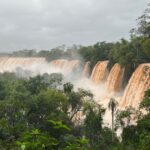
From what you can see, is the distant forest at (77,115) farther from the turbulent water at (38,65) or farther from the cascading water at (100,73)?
the turbulent water at (38,65)

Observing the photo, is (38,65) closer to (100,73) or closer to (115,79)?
(100,73)

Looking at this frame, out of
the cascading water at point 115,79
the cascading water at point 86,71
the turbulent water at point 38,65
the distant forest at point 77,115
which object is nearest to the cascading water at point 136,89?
the distant forest at point 77,115

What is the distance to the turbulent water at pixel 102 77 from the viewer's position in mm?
31234

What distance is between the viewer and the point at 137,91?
31.2 m

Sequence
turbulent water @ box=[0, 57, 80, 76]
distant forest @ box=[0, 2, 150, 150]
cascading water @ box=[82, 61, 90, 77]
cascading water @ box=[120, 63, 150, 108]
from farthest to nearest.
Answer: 1. turbulent water @ box=[0, 57, 80, 76]
2. cascading water @ box=[82, 61, 90, 77]
3. cascading water @ box=[120, 63, 150, 108]
4. distant forest @ box=[0, 2, 150, 150]

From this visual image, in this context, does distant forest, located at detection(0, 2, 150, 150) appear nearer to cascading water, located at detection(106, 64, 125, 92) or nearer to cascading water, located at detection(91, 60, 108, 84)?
cascading water, located at detection(106, 64, 125, 92)

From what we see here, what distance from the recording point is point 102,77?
143 ft

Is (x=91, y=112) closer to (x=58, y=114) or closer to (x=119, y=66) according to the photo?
(x=58, y=114)

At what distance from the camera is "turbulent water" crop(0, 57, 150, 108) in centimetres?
3123

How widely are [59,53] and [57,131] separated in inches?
1792

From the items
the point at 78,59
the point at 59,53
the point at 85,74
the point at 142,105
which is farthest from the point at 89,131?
the point at 59,53

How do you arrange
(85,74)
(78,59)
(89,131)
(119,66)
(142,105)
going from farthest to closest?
(78,59) < (85,74) < (119,66) < (89,131) < (142,105)

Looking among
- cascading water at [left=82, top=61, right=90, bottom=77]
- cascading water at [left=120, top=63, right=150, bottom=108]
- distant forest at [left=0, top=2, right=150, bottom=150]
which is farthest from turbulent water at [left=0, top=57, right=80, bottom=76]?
cascading water at [left=120, top=63, right=150, bottom=108]

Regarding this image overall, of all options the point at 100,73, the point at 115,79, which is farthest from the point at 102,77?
the point at 115,79
